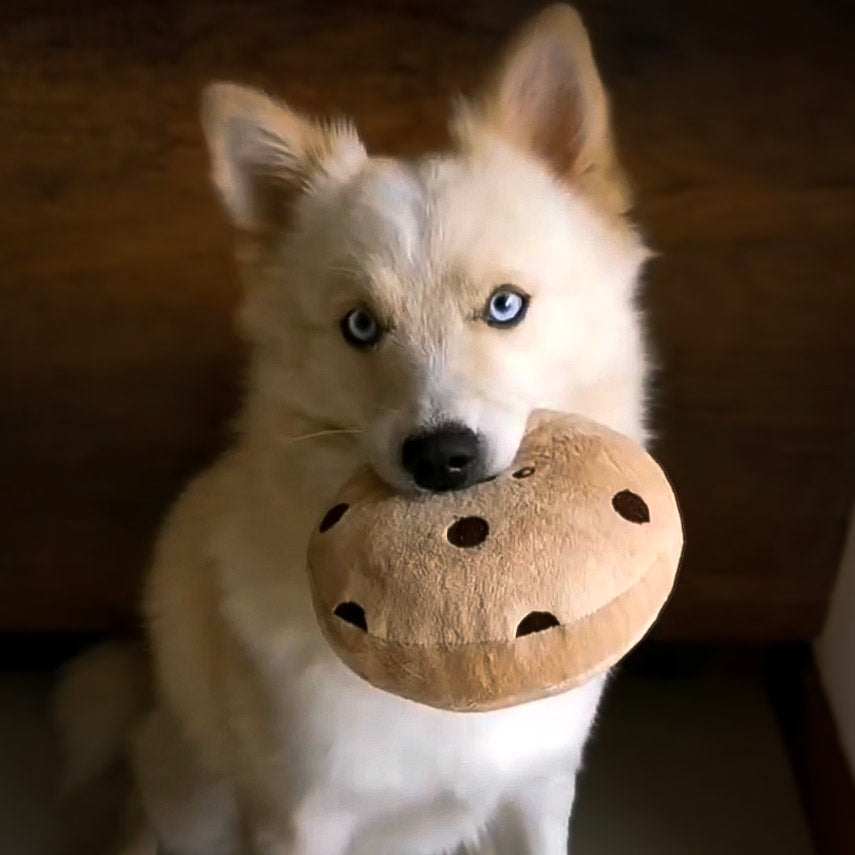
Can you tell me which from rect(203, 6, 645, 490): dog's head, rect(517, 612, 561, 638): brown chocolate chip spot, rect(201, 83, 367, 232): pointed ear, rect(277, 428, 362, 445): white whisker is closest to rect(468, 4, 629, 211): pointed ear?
rect(203, 6, 645, 490): dog's head

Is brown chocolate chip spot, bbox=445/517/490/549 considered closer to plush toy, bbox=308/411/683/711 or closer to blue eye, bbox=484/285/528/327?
plush toy, bbox=308/411/683/711

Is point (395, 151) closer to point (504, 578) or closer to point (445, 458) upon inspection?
point (445, 458)

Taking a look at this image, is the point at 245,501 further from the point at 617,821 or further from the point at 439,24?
the point at 617,821

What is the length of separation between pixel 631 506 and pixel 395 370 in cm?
24

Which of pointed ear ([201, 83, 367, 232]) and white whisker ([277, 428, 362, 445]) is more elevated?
pointed ear ([201, 83, 367, 232])

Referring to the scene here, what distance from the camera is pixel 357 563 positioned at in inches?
32.0

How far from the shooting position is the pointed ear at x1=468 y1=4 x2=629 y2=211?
0.97 metres

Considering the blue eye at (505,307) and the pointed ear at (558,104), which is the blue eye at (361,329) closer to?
the blue eye at (505,307)

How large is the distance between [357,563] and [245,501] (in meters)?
0.35

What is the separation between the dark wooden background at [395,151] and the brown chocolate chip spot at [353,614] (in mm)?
659

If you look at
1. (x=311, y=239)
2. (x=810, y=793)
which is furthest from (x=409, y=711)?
(x=810, y=793)

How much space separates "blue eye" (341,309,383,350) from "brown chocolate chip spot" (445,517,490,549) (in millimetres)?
234

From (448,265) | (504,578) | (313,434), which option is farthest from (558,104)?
(504,578)

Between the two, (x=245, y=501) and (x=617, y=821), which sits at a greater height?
(x=245, y=501)
